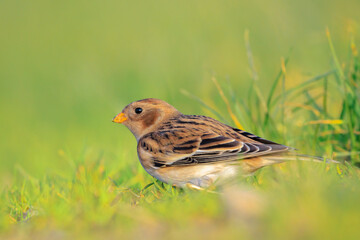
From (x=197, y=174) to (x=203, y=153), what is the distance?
0.20 m

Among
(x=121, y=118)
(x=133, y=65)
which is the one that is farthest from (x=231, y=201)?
(x=133, y=65)

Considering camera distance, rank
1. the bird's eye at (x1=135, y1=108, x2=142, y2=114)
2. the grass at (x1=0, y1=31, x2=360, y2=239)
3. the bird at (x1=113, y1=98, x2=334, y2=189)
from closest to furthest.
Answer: the grass at (x1=0, y1=31, x2=360, y2=239), the bird at (x1=113, y1=98, x2=334, y2=189), the bird's eye at (x1=135, y1=108, x2=142, y2=114)

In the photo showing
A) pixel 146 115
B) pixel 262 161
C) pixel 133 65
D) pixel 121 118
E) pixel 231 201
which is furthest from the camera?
pixel 133 65

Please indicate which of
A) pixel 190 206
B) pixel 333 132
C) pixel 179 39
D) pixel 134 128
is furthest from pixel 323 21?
pixel 190 206

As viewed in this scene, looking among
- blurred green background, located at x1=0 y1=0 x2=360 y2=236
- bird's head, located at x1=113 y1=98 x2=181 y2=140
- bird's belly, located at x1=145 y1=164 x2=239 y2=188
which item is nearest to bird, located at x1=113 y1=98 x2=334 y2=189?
bird's belly, located at x1=145 y1=164 x2=239 y2=188

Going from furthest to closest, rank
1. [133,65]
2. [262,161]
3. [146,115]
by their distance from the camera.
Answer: [133,65], [146,115], [262,161]

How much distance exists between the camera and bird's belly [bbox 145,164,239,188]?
16.9 feet

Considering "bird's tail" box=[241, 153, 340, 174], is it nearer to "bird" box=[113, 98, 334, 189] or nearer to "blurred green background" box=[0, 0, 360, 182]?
"bird" box=[113, 98, 334, 189]

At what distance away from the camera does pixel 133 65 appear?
13578mm

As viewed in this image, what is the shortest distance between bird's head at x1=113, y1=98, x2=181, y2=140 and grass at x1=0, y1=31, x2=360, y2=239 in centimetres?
49

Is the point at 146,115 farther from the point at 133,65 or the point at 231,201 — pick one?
the point at 133,65

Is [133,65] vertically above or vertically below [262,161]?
below

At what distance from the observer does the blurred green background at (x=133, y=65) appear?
31.7 feet

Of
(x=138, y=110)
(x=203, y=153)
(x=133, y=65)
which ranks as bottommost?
(x=133, y=65)
